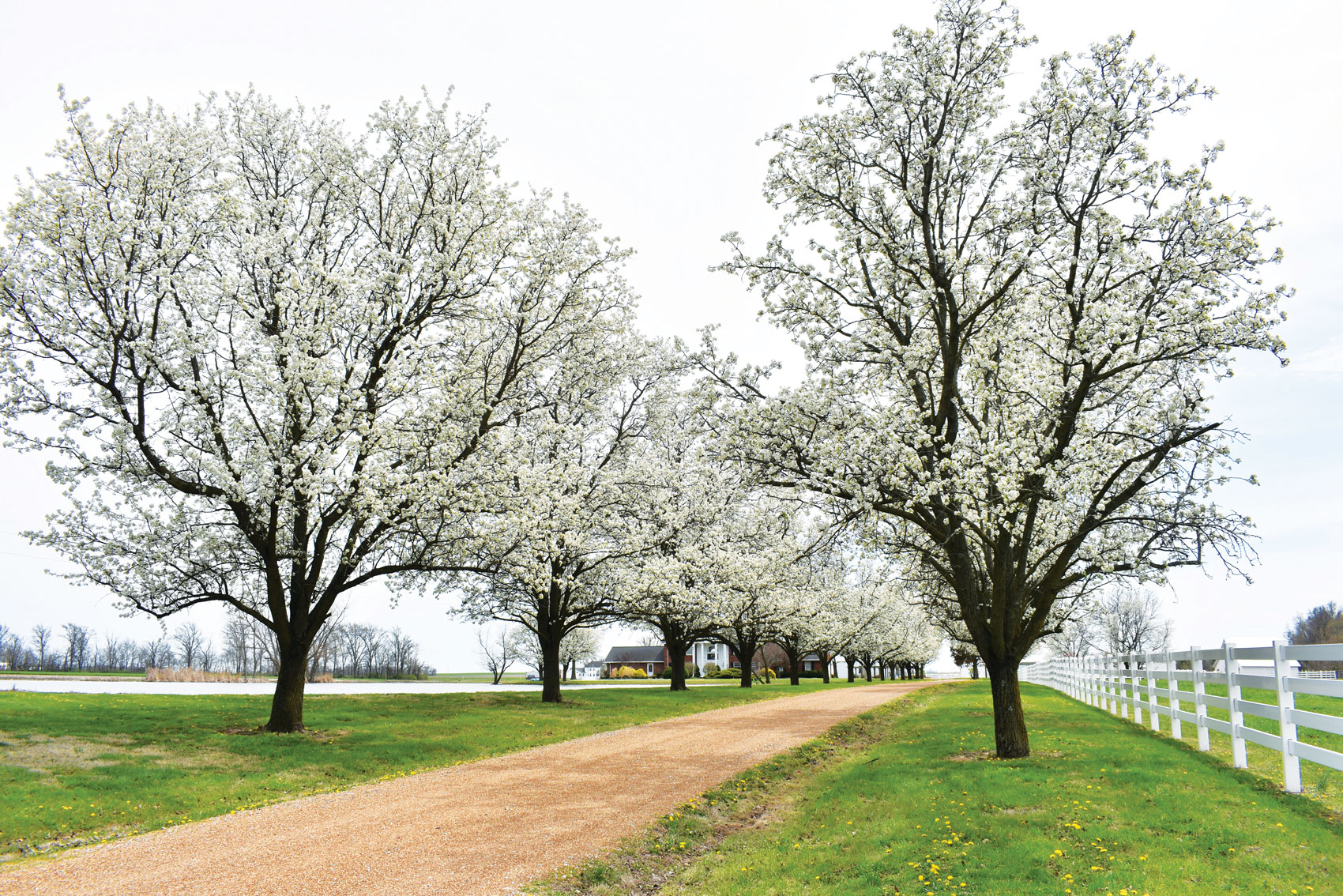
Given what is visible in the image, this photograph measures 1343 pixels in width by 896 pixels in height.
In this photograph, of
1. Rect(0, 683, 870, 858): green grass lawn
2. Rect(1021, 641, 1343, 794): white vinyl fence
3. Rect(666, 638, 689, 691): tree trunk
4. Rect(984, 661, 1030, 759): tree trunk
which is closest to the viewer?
Rect(1021, 641, 1343, 794): white vinyl fence

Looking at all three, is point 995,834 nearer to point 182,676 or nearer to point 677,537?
point 677,537

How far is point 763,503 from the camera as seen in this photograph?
39125 mm

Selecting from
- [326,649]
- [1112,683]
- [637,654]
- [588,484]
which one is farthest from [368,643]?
[1112,683]

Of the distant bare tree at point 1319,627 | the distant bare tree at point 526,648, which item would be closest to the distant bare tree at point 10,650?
the distant bare tree at point 526,648

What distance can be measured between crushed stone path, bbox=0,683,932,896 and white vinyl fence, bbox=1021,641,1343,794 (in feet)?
26.7

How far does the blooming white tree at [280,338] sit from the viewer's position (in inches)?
618

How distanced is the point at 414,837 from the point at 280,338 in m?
11.7

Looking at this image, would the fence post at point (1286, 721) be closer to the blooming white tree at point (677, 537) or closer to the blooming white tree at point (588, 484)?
the blooming white tree at point (588, 484)

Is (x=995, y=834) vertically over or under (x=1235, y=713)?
under

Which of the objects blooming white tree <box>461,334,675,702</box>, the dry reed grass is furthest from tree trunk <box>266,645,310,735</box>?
the dry reed grass

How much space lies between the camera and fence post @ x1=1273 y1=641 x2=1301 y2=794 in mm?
10273

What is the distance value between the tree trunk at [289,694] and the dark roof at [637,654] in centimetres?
9851

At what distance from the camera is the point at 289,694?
57.8 ft

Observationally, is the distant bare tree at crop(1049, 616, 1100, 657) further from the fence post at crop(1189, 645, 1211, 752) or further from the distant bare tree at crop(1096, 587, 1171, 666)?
the fence post at crop(1189, 645, 1211, 752)
